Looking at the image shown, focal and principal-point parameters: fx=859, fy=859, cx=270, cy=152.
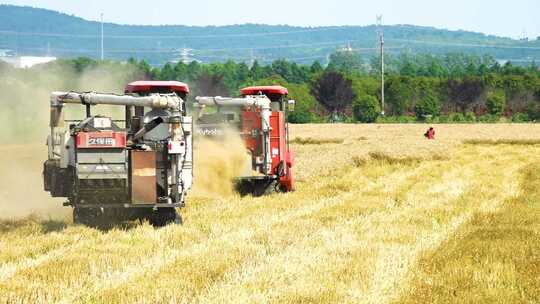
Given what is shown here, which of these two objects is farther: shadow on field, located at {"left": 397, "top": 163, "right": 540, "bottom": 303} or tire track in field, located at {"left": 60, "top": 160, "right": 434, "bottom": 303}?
tire track in field, located at {"left": 60, "top": 160, "right": 434, "bottom": 303}

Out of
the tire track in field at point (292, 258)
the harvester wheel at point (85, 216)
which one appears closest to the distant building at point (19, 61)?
the harvester wheel at point (85, 216)

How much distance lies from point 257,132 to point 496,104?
346ft

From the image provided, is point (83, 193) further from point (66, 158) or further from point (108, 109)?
point (108, 109)

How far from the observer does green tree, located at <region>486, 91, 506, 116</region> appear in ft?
395

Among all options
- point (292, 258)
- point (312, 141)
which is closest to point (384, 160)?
point (292, 258)

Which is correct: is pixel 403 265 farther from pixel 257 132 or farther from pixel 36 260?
pixel 257 132

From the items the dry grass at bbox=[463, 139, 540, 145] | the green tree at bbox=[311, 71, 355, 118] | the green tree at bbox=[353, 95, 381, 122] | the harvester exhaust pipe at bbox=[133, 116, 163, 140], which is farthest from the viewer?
the green tree at bbox=[311, 71, 355, 118]

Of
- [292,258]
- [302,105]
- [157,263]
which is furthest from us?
[302,105]

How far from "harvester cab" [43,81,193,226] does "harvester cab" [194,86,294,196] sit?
4868mm

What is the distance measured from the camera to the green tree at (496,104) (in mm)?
120375

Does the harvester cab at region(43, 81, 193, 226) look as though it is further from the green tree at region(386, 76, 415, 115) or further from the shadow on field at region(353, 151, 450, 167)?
the green tree at region(386, 76, 415, 115)

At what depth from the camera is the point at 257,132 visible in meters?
20.2

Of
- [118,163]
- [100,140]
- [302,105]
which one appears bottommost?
[302,105]

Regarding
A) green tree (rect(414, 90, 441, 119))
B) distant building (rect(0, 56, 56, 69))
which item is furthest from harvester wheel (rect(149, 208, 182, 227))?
green tree (rect(414, 90, 441, 119))
